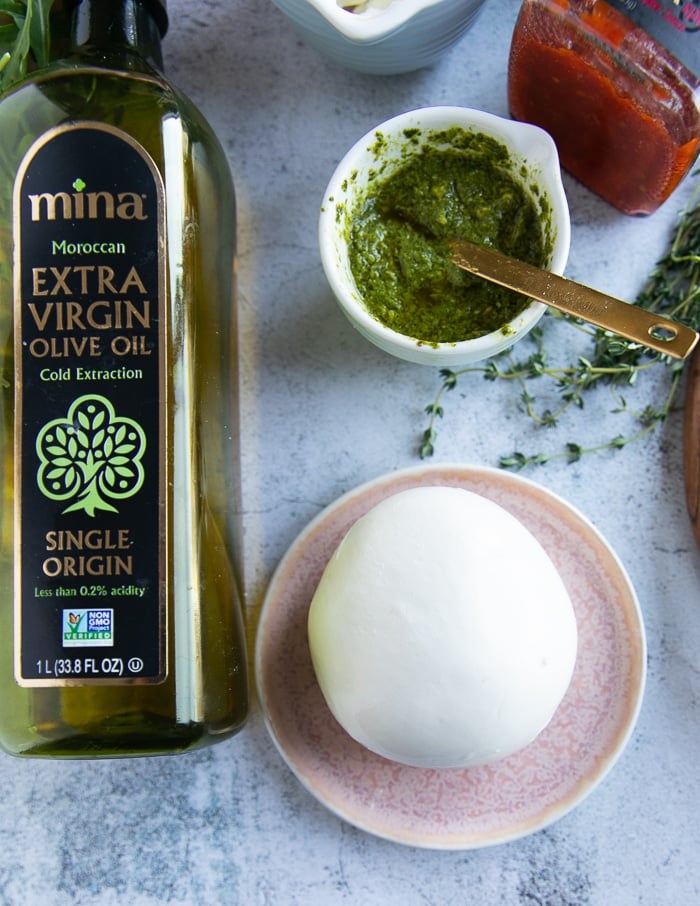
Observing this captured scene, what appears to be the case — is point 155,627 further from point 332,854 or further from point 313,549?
point 332,854

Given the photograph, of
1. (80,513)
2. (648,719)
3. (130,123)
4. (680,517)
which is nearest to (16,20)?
(130,123)

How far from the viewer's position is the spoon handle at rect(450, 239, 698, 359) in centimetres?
85

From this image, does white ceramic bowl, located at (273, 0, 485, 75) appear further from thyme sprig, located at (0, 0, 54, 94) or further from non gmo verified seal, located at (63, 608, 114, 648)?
non gmo verified seal, located at (63, 608, 114, 648)

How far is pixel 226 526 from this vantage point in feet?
3.04

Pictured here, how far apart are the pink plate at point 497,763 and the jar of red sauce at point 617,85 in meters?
0.34

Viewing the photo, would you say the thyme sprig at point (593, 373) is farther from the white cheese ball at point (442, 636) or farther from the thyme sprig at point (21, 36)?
the thyme sprig at point (21, 36)

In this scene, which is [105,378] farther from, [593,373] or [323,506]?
[593,373]

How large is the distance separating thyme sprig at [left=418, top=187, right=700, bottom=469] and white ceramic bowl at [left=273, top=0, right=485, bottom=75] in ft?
1.02

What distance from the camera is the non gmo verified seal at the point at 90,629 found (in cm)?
83

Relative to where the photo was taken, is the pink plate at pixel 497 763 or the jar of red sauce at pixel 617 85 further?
the pink plate at pixel 497 763

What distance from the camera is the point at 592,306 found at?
0.86 metres

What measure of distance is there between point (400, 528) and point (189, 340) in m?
0.27

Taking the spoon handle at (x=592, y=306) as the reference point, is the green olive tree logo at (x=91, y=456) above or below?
below

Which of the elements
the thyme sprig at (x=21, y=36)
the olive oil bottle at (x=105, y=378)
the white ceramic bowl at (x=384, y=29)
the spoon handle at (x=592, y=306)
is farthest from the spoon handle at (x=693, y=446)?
the thyme sprig at (x=21, y=36)
